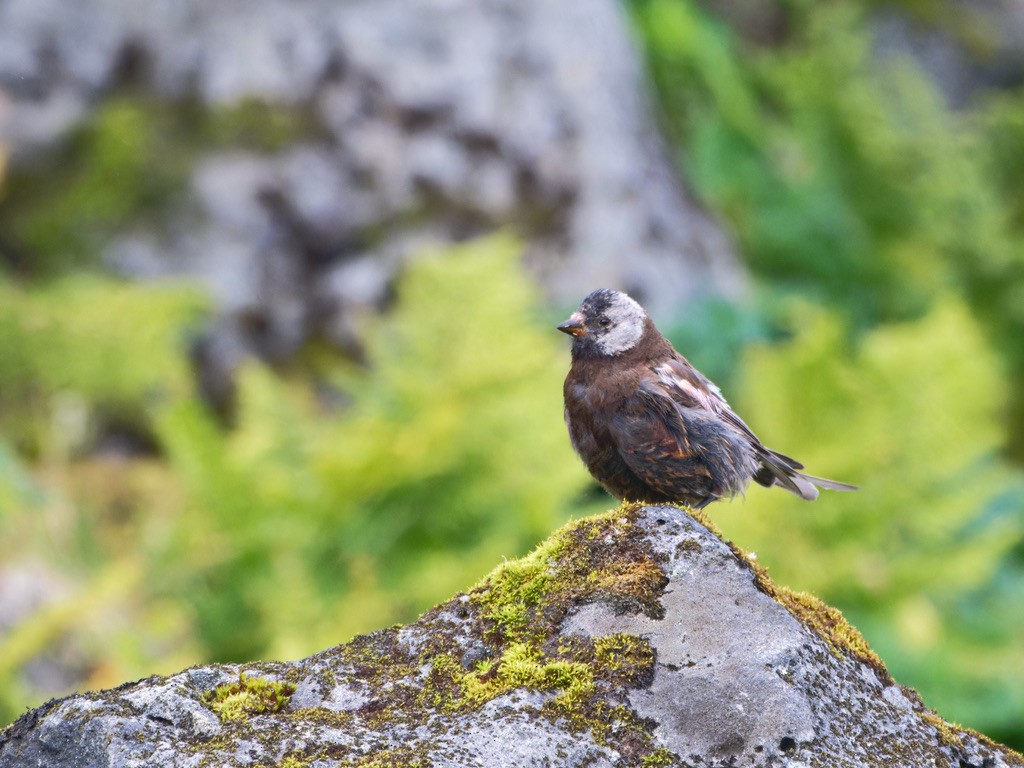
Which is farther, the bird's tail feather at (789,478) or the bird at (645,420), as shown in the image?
the bird's tail feather at (789,478)

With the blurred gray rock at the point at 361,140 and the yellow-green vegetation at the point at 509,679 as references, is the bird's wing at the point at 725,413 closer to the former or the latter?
the yellow-green vegetation at the point at 509,679

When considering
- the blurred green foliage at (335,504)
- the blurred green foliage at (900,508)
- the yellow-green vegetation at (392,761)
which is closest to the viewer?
the yellow-green vegetation at (392,761)

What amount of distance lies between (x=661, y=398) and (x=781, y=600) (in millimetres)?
738

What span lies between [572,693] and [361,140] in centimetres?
526

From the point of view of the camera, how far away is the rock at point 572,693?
183 centimetres

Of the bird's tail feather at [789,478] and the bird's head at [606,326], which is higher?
the bird's head at [606,326]

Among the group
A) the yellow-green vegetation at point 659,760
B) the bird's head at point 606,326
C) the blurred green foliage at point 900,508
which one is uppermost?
the blurred green foliage at point 900,508

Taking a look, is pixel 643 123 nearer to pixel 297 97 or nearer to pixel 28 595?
A: pixel 297 97

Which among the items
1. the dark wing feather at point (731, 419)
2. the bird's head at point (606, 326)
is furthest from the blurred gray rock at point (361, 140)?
the dark wing feather at point (731, 419)

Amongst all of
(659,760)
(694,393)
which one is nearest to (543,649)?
(659,760)

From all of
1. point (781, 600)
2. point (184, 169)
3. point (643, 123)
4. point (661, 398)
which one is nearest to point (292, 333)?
point (184, 169)

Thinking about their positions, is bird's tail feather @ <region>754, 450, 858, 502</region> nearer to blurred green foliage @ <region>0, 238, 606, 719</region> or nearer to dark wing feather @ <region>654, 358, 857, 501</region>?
dark wing feather @ <region>654, 358, 857, 501</region>

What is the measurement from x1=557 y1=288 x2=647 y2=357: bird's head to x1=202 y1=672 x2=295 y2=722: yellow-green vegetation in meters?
1.28

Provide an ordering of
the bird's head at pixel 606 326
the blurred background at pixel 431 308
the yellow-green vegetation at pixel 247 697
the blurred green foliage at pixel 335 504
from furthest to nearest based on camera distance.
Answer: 1. the blurred background at pixel 431 308
2. the blurred green foliage at pixel 335 504
3. the bird's head at pixel 606 326
4. the yellow-green vegetation at pixel 247 697
